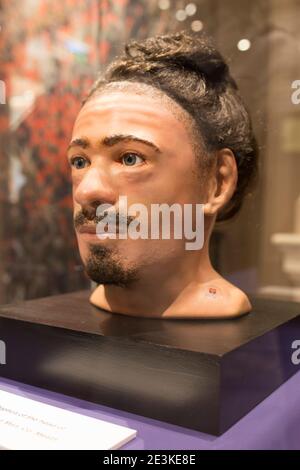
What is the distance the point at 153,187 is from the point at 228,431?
63cm

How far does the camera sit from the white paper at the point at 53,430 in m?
1.01

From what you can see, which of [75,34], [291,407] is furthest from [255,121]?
[75,34]

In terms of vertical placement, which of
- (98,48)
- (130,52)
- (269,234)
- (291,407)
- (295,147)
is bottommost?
(291,407)

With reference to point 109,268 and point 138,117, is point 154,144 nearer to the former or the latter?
point 138,117

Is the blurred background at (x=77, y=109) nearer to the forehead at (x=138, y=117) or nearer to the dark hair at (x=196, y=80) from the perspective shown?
the dark hair at (x=196, y=80)

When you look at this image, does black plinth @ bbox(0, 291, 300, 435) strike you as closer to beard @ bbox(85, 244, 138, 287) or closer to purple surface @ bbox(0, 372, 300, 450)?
purple surface @ bbox(0, 372, 300, 450)

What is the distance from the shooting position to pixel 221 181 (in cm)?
147

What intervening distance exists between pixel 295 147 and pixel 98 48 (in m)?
0.98

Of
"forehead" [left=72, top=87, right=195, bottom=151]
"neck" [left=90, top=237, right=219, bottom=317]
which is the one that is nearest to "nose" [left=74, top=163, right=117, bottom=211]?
"forehead" [left=72, top=87, right=195, bottom=151]

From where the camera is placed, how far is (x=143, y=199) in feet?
4.33

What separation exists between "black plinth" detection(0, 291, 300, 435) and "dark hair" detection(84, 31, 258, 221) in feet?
1.69

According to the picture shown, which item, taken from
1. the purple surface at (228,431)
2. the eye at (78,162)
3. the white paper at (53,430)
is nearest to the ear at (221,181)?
the eye at (78,162)

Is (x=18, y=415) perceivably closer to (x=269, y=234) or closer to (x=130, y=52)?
(x=130, y=52)

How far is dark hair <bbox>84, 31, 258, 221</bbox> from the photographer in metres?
1.38
